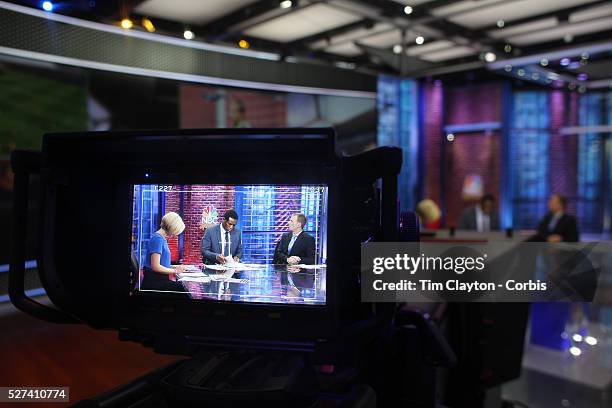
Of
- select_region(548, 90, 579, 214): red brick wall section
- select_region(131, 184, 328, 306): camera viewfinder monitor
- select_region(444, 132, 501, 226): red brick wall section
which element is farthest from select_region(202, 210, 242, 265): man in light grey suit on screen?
select_region(548, 90, 579, 214): red brick wall section

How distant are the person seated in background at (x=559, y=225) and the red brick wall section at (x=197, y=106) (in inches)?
158

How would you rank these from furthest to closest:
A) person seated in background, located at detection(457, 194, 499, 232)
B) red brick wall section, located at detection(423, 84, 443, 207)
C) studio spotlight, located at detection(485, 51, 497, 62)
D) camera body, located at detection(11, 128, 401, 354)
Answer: red brick wall section, located at detection(423, 84, 443, 207)
person seated in background, located at detection(457, 194, 499, 232)
studio spotlight, located at detection(485, 51, 497, 62)
camera body, located at detection(11, 128, 401, 354)

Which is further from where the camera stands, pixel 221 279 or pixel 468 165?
pixel 468 165

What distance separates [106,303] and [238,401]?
0.47 meters

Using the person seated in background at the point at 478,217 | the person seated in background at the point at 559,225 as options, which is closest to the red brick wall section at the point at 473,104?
the person seated in background at the point at 478,217

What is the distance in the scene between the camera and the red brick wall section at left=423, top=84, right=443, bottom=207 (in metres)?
9.16

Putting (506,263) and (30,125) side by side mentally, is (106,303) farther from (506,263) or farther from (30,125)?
(30,125)

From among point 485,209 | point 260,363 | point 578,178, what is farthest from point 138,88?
point 578,178

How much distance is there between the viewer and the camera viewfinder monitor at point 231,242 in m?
1.18

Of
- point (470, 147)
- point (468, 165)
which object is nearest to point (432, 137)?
point (470, 147)

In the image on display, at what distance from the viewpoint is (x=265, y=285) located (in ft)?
3.96

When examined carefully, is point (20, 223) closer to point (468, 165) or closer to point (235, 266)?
point (235, 266)

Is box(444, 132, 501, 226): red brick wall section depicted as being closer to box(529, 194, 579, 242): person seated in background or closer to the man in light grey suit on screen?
box(529, 194, 579, 242): person seated in background

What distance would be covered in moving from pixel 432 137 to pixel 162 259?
338 inches
